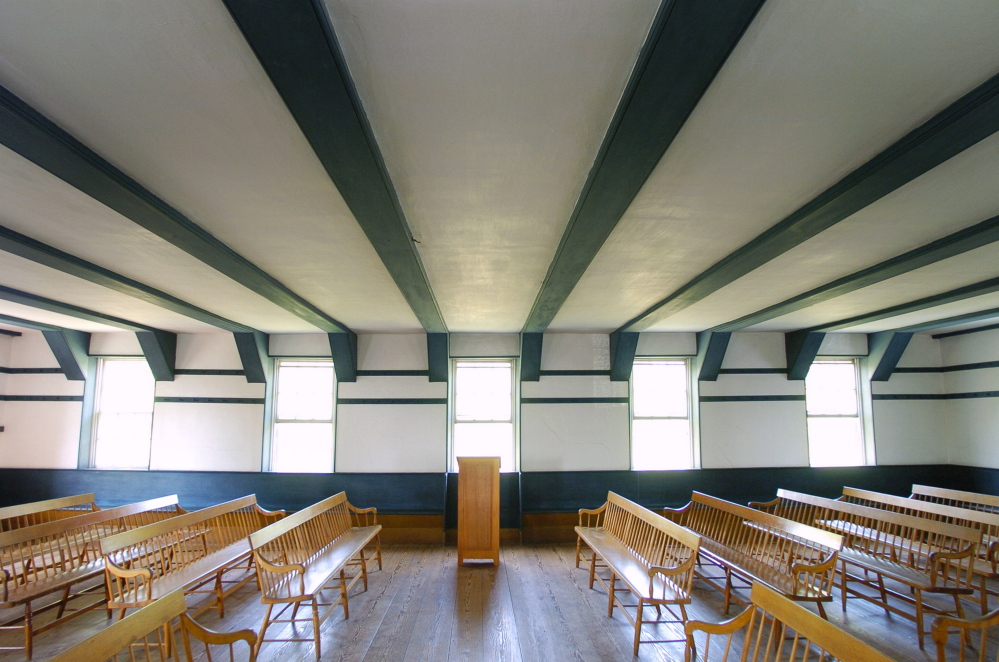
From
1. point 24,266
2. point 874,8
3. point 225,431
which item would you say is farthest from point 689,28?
point 225,431

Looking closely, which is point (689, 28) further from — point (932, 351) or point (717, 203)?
point (932, 351)

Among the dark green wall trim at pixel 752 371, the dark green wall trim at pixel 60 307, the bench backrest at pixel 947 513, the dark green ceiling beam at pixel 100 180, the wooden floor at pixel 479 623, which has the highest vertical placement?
→ the dark green ceiling beam at pixel 100 180

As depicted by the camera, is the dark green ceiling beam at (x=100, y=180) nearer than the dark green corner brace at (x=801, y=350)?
Yes

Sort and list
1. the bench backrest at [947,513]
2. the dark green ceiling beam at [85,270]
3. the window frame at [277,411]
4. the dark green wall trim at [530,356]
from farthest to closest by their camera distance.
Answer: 1. the window frame at [277,411]
2. the dark green wall trim at [530,356]
3. the bench backrest at [947,513]
4. the dark green ceiling beam at [85,270]

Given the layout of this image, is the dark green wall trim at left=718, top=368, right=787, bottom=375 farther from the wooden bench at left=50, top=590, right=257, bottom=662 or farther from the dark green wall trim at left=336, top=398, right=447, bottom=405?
the wooden bench at left=50, top=590, right=257, bottom=662

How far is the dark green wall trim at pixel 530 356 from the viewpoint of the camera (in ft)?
23.2

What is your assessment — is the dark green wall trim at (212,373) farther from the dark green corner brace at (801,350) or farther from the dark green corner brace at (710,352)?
the dark green corner brace at (801,350)

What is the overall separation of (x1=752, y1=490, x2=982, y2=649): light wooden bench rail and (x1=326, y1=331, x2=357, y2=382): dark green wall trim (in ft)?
18.0

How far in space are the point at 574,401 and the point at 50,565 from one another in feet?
18.1

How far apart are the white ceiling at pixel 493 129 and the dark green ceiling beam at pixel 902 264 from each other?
86 mm

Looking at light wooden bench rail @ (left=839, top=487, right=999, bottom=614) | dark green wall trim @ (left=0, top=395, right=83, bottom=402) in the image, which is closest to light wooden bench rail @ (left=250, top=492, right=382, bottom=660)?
dark green wall trim @ (left=0, top=395, right=83, bottom=402)

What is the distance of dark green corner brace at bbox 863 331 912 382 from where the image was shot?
730cm

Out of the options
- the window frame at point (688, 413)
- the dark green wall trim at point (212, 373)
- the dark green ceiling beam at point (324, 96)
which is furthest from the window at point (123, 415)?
the window frame at point (688, 413)

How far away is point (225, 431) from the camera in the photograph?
7164 mm
